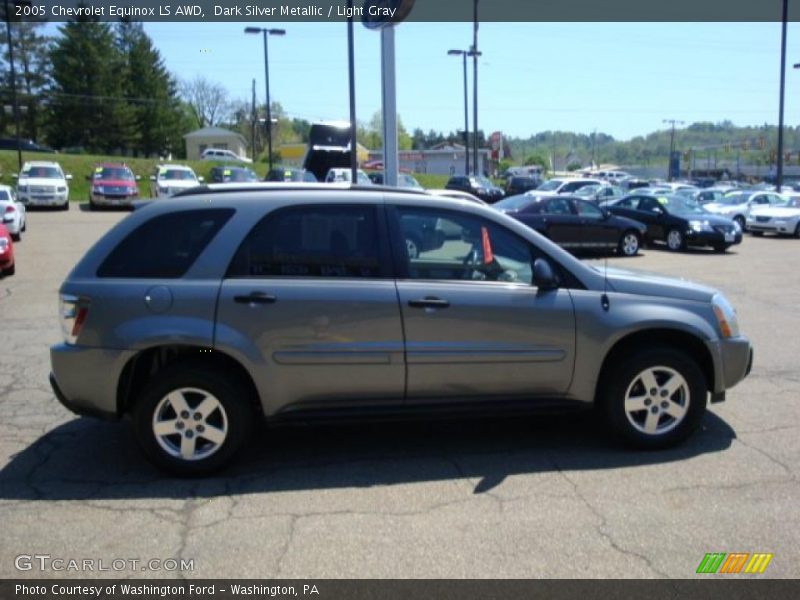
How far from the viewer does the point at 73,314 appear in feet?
14.4

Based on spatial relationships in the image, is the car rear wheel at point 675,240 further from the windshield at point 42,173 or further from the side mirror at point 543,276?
the windshield at point 42,173

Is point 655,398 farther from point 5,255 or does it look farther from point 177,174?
point 177,174

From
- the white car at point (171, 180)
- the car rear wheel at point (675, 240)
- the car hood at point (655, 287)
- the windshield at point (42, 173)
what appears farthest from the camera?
the white car at point (171, 180)

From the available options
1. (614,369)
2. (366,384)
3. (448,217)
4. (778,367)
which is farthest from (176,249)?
(778,367)

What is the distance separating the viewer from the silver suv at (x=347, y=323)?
14.4 feet

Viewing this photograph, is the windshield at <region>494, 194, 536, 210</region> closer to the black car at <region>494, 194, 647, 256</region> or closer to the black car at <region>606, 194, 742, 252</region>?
the black car at <region>494, 194, 647, 256</region>

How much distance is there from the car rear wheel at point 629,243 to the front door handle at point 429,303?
14.8 m

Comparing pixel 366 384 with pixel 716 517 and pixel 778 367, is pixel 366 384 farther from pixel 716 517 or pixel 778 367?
pixel 778 367

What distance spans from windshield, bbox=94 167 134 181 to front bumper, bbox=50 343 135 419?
27432mm

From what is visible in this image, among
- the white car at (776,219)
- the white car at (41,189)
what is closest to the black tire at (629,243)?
the white car at (776,219)

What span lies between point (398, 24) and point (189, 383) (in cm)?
691

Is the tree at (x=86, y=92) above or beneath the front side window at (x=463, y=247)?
above

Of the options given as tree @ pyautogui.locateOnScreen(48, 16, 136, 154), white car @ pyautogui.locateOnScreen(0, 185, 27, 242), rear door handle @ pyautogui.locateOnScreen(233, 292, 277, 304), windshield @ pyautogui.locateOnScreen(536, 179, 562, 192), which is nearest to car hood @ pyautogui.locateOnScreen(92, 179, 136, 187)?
white car @ pyautogui.locateOnScreen(0, 185, 27, 242)

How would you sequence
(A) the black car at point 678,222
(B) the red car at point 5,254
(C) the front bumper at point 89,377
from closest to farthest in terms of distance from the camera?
(C) the front bumper at point 89,377
(B) the red car at point 5,254
(A) the black car at point 678,222
